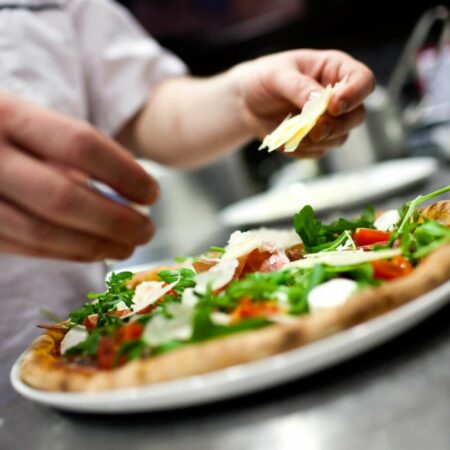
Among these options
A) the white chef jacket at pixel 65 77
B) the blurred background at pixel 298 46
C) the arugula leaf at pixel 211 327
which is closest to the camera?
the arugula leaf at pixel 211 327

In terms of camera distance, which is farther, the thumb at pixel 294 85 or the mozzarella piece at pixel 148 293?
the thumb at pixel 294 85

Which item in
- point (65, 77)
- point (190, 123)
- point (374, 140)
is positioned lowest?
point (374, 140)

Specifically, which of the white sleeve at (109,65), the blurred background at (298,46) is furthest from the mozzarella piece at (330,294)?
the blurred background at (298,46)

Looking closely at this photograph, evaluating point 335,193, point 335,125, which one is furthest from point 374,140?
point 335,125

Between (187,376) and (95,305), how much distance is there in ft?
1.26

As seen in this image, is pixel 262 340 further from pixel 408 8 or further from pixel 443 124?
pixel 408 8

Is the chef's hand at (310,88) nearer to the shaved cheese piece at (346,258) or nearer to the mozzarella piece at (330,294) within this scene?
the shaved cheese piece at (346,258)

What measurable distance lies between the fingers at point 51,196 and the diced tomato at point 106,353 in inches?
9.1

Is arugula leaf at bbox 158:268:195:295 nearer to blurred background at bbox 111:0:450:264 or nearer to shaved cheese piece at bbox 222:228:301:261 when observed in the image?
shaved cheese piece at bbox 222:228:301:261

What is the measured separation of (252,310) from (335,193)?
163 cm

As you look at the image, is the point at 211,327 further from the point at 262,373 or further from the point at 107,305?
the point at 107,305

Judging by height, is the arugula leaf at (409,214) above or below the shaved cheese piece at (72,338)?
above

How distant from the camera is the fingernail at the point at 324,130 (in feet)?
3.63

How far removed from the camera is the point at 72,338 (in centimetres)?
84
